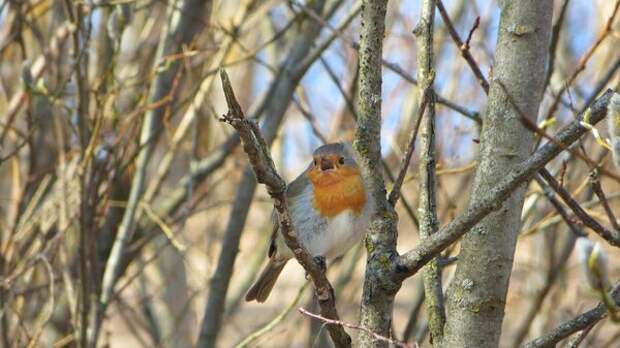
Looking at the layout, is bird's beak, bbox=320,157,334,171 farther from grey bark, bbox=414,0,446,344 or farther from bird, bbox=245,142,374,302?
grey bark, bbox=414,0,446,344

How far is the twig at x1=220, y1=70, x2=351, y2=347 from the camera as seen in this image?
1543 mm

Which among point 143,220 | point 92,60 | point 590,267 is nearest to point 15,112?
point 143,220

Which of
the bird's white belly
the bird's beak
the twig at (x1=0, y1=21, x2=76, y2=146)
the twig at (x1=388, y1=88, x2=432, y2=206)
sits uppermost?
the twig at (x1=0, y1=21, x2=76, y2=146)

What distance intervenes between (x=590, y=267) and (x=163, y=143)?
16.9 feet

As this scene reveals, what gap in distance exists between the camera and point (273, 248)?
3428 millimetres

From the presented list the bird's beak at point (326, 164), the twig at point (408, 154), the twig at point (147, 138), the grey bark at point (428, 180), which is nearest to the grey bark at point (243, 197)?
the twig at point (147, 138)

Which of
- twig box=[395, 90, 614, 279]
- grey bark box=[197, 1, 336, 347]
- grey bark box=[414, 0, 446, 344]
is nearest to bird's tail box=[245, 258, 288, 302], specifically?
grey bark box=[197, 1, 336, 347]

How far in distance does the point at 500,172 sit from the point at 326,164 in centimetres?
110

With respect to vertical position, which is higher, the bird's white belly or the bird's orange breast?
the bird's orange breast

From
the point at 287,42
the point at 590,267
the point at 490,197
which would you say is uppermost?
the point at 287,42

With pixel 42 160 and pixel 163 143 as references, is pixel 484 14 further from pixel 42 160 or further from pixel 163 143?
pixel 42 160

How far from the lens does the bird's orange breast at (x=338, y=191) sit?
2914mm

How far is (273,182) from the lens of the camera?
1691mm

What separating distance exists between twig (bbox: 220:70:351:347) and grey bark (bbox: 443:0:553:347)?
0.87ft
